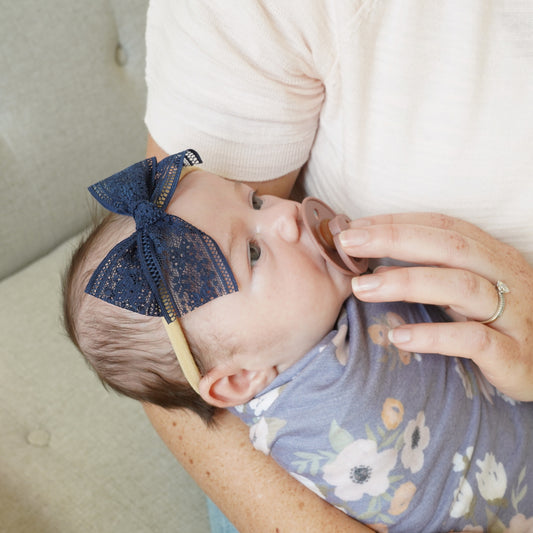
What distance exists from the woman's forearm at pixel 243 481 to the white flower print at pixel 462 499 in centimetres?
15

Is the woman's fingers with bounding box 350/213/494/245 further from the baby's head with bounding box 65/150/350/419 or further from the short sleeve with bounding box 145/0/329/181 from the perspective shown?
the short sleeve with bounding box 145/0/329/181

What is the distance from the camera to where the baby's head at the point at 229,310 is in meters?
0.85

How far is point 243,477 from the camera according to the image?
0.92 meters

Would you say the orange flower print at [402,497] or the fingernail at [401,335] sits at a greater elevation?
the fingernail at [401,335]

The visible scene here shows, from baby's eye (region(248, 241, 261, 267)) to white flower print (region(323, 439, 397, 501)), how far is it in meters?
0.32

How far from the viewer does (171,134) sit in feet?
3.13

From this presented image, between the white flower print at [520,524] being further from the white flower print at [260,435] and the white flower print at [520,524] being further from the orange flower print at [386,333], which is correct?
the white flower print at [260,435]

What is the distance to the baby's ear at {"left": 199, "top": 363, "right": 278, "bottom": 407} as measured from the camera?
87cm

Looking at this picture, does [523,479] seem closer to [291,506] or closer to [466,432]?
A: [466,432]

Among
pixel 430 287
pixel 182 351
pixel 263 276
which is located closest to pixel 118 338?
pixel 182 351

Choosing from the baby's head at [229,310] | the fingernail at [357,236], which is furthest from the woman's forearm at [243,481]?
the fingernail at [357,236]

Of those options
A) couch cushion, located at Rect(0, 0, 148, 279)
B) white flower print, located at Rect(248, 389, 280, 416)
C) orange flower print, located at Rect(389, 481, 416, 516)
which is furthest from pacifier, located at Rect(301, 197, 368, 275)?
couch cushion, located at Rect(0, 0, 148, 279)

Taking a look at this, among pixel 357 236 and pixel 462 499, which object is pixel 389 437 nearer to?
pixel 462 499

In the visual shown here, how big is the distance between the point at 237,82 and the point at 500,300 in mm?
516
